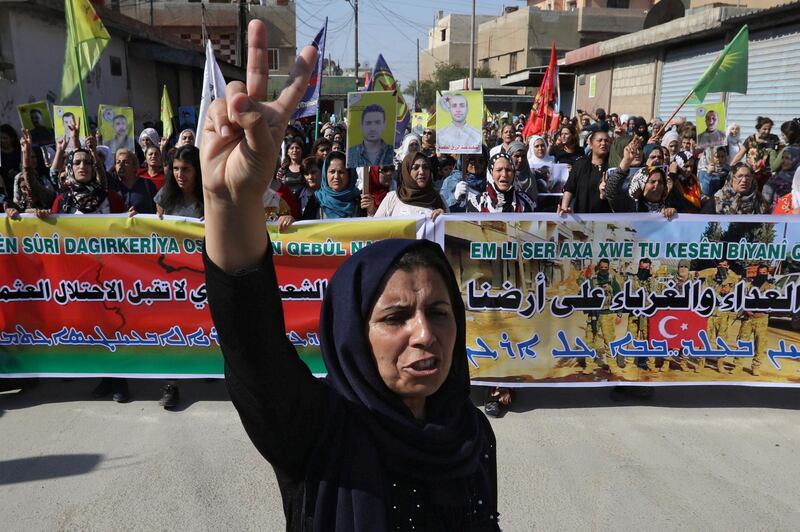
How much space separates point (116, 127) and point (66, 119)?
4.31 feet

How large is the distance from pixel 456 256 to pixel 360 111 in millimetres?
1718

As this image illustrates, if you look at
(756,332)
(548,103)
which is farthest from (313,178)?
(548,103)

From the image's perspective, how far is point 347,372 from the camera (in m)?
1.33

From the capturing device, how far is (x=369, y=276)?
135 cm

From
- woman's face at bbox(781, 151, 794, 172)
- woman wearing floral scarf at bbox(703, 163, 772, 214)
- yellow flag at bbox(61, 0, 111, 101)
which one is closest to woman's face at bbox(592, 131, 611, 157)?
woman wearing floral scarf at bbox(703, 163, 772, 214)

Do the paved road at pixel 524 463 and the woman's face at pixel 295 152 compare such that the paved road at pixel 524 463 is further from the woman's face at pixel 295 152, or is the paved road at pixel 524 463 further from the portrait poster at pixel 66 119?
the portrait poster at pixel 66 119

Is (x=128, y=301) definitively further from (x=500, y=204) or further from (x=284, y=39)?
(x=284, y=39)

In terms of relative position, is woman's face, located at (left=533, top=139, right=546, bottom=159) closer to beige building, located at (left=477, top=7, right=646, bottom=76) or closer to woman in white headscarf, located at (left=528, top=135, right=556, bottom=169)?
woman in white headscarf, located at (left=528, top=135, right=556, bottom=169)

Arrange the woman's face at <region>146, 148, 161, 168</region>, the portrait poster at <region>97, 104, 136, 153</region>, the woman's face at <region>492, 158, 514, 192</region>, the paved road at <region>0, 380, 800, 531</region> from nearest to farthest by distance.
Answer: the paved road at <region>0, 380, 800, 531</region>, the woman's face at <region>492, 158, 514, 192</region>, the woman's face at <region>146, 148, 161, 168</region>, the portrait poster at <region>97, 104, 136, 153</region>

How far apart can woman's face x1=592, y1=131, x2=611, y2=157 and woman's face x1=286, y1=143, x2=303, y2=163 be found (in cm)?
295

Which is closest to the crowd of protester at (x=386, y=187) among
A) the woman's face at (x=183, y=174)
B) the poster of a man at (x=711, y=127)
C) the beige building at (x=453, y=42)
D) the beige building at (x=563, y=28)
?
the woman's face at (x=183, y=174)

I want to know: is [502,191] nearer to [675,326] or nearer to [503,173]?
[503,173]

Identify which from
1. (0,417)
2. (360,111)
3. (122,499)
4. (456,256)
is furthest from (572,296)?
(0,417)

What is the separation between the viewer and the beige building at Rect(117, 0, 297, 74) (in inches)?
1658
